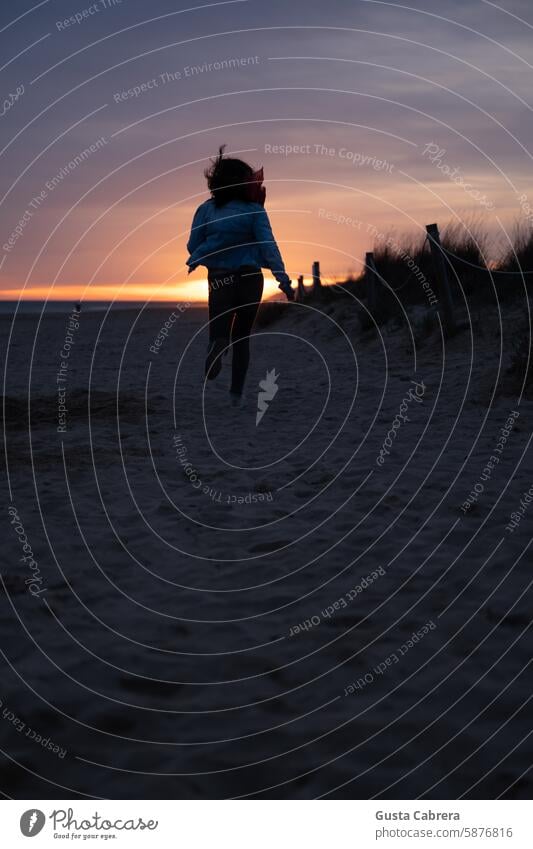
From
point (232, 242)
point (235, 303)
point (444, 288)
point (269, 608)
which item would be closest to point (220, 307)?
point (235, 303)

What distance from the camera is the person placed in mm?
7969

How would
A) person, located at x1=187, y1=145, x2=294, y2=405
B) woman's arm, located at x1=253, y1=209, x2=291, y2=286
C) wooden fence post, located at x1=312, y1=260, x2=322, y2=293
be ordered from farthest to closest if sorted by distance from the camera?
wooden fence post, located at x1=312, y1=260, x2=322, y2=293
person, located at x1=187, y1=145, x2=294, y2=405
woman's arm, located at x1=253, y1=209, x2=291, y2=286

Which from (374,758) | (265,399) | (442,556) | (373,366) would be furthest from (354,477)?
(373,366)

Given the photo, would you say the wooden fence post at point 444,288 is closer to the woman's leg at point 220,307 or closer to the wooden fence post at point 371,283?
the wooden fence post at point 371,283

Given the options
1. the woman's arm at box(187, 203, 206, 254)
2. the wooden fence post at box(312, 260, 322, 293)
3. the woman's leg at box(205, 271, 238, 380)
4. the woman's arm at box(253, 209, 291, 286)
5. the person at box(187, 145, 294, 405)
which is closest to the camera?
the woman's arm at box(253, 209, 291, 286)

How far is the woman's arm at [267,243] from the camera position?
25.8ft

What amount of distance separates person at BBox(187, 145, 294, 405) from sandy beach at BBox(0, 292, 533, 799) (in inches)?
48.0

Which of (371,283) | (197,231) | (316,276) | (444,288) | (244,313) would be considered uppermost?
(316,276)

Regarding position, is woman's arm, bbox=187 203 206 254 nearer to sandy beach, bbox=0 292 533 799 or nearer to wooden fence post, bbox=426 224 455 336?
sandy beach, bbox=0 292 533 799

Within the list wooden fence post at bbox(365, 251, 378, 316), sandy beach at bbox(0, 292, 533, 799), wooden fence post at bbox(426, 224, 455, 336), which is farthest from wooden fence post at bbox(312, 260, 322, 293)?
sandy beach at bbox(0, 292, 533, 799)

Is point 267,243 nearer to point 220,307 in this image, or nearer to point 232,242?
point 232,242

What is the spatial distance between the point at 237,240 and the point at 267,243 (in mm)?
329

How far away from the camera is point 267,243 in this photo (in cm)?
791

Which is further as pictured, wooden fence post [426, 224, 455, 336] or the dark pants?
wooden fence post [426, 224, 455, 336]
